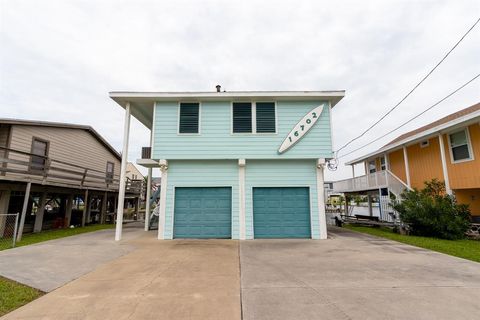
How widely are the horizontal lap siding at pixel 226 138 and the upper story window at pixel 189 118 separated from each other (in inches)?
8.6

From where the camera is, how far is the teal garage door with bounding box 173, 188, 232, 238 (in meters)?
9.45

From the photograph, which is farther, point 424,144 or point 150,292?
point 424,144

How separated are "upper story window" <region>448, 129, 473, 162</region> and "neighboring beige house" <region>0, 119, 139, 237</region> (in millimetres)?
19467

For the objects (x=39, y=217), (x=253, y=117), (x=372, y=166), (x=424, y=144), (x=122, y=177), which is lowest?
(x=39, y=217)

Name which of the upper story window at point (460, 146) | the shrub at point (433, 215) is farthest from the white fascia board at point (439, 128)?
the shrub at point (433, 215)

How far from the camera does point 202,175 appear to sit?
9.80 meters

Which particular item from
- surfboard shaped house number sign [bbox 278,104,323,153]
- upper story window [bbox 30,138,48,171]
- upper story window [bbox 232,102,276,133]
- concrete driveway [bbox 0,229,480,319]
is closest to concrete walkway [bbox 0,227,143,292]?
concrete driveway [bbox 0,229,480,319]

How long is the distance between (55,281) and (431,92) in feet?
51.1

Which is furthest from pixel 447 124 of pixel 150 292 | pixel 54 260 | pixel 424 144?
pixel 54 260

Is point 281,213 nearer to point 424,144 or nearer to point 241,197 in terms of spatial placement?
point 241,197

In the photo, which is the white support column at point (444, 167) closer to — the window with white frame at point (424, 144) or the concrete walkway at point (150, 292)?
the window with white frame at point (424, 144)

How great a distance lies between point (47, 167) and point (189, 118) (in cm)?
754

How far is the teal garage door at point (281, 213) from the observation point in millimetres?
9500

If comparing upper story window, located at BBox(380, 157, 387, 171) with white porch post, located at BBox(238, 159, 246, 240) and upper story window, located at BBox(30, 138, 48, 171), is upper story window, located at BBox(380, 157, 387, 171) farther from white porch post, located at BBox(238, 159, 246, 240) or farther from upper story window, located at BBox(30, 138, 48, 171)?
upper story window, located at BBox(30, 138, 48, 171)
